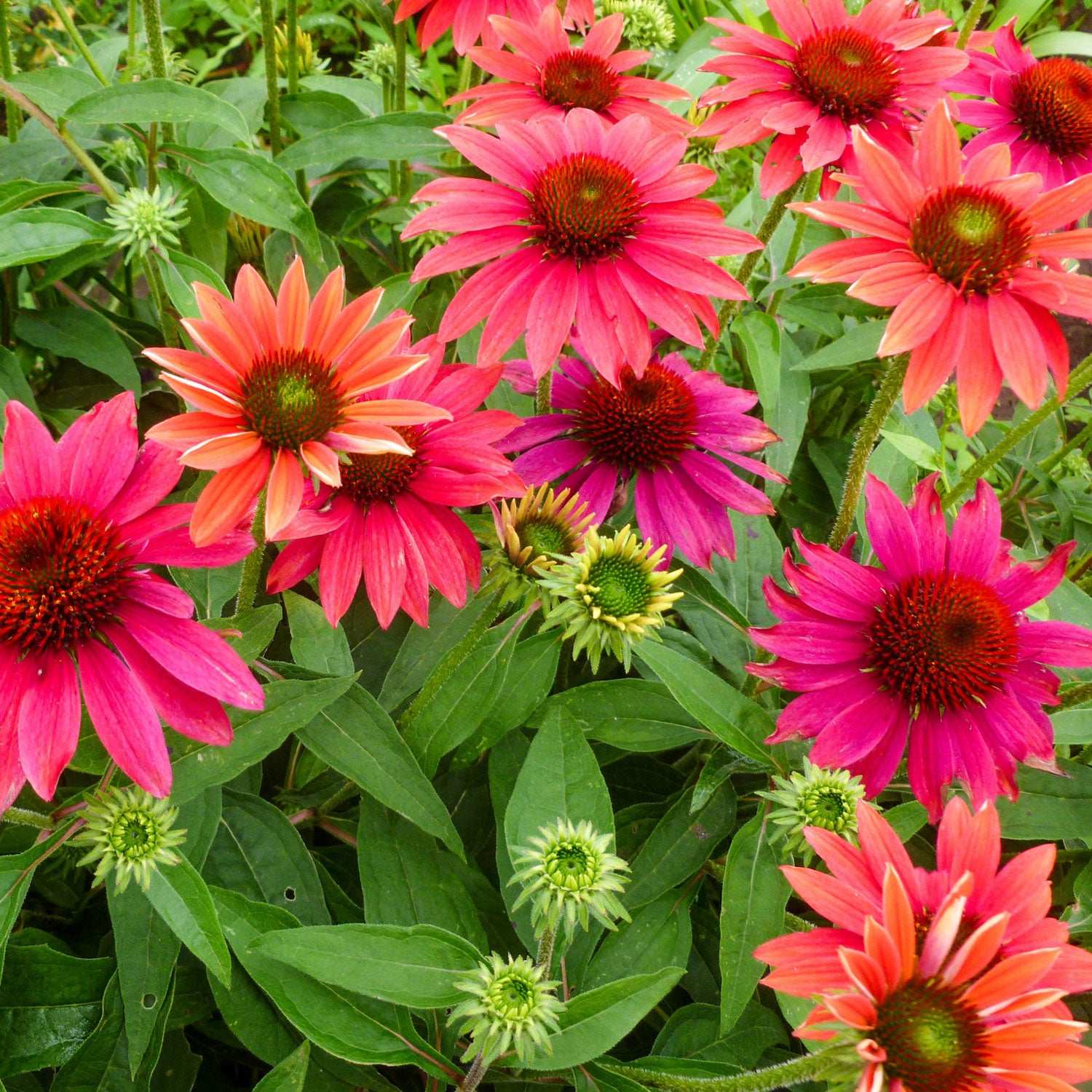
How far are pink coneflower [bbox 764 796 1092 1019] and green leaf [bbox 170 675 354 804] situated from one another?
41cm

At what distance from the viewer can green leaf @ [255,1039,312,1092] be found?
845 mm

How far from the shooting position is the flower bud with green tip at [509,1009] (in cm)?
74

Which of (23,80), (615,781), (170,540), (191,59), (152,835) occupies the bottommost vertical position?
(152,835)

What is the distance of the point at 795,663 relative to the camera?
97cm

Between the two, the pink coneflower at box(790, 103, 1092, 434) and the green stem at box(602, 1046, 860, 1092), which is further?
the pink coneflower at box(790, 103, 1092, 434)

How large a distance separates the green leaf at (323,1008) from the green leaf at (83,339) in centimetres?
75

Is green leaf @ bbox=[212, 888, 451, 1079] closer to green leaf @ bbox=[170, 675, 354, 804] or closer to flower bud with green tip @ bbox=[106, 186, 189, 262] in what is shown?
green leaf @ bbox=[170, 675, 354, 804]

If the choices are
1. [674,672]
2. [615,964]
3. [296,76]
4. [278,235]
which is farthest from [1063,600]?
[296,76]

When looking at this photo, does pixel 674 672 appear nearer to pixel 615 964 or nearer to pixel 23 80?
pixel 615 964

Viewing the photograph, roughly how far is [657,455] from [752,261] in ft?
1.14

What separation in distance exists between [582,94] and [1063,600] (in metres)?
0.81

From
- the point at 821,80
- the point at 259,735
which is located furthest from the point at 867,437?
the point at 259,735

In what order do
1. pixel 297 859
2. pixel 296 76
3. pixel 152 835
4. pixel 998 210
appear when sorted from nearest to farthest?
pixel 152 835, pixel 998 210, pixel 297 859, pixel 296 76

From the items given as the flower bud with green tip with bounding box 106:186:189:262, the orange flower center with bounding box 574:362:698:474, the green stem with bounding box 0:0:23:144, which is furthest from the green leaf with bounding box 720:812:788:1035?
the green stem with bounding box 0:0:23:144
